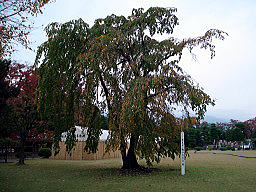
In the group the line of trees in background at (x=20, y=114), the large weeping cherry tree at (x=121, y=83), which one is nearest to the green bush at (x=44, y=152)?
the line of trees in background at (x=20, y=114)

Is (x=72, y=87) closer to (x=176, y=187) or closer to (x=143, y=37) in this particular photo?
(x=143, y=37)

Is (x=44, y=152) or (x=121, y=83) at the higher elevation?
(x=121, y=83)

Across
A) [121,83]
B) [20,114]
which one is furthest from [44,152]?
[121,83]

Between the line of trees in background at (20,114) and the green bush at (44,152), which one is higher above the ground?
the line of trees in background at (20,114)

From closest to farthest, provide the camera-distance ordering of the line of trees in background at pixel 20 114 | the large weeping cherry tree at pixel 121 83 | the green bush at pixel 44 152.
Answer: the large weeping cherry tree at pixel 121 83 < the line of trees in background at pixel 20 114 < the green bush at pixel 44 152

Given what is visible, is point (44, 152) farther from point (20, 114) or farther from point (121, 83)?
point (121, 83)

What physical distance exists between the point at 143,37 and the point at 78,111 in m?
4.88

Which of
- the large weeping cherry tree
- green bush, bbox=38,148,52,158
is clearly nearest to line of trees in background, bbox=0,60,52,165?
the large weeping cherry tree

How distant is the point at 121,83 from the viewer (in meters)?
11.8

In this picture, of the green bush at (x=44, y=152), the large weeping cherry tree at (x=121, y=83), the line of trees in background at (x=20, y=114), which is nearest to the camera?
the large weeping cherry tree at (x=121, y=83)

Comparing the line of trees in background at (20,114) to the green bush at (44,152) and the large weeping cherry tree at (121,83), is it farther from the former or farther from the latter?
the green bush at (44,152)

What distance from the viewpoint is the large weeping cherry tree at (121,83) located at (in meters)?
9.80

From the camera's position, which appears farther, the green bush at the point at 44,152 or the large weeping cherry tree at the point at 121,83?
the green bush at the point at 44,152

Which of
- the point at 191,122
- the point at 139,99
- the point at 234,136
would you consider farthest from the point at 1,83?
the point at 234,136
